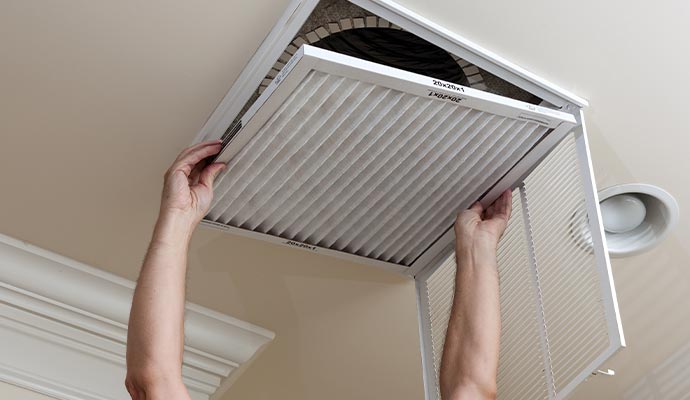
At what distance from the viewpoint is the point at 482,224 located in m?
1.32

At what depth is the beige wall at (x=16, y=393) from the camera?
162cm

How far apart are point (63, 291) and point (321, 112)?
0.74 meters

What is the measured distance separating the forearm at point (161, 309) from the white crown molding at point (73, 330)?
0.52 meters

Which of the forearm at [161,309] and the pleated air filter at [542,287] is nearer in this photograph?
the forearm at [161,309]

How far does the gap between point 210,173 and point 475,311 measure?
42 centimetres

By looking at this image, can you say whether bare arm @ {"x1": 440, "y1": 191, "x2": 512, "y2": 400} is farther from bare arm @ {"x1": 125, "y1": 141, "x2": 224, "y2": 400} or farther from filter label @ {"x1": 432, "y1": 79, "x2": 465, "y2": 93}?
bare arm @ {"x1": 125, "y1": 141, "x2": 224, "y2": 400}

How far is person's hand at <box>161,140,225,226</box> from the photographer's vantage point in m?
1.22

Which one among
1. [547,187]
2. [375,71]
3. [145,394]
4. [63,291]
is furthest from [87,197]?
[547,187]

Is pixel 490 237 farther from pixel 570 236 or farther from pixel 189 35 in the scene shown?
pixel 189 35

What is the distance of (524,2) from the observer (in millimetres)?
1192

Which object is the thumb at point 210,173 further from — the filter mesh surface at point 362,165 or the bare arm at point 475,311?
the bare arm at point 475,311

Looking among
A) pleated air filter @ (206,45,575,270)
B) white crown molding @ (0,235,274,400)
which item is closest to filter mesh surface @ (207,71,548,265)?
pleated air filter @ (206,45,575,270)

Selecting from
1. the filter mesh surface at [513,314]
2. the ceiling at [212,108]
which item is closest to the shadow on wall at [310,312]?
the ceiling at [212,108]

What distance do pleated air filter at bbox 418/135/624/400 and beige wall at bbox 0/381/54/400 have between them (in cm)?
74
